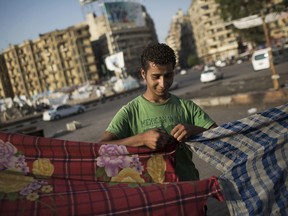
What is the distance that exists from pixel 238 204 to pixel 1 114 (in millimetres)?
49228

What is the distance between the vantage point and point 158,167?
2494 millimetres

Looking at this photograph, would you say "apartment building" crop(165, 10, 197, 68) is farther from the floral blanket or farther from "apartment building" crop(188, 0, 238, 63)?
the floral blanket

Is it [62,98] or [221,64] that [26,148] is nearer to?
[62,98]

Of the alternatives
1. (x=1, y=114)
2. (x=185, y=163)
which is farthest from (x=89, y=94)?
(x=185, y=163)

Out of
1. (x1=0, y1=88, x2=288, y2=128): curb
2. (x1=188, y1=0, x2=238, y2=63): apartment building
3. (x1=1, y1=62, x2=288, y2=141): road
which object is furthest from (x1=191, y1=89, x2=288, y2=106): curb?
(x1=188, y1=0, x2=238, y2=63): apartment building

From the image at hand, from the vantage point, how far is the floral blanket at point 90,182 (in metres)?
1.97

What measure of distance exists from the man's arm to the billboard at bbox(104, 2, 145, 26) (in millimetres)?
91685

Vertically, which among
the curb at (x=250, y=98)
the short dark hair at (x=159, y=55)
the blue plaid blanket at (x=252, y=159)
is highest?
the short dark hair at (x=159, y=55)

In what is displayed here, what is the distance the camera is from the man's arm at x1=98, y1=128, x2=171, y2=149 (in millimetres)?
2262

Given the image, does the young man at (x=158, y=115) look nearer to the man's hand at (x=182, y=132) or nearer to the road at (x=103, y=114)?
the man's hand at (x=182, y=132)

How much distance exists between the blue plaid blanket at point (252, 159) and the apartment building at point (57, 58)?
100.0 m

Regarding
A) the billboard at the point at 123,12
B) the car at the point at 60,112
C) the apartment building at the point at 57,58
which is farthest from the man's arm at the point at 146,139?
the apartment building at the point at 57,58

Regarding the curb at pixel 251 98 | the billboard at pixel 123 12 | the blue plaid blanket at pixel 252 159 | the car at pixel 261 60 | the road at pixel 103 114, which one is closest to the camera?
the blue plaid blanket at pixel 252 159

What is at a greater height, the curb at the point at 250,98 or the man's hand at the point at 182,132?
the man's hand at the point at 182,132
